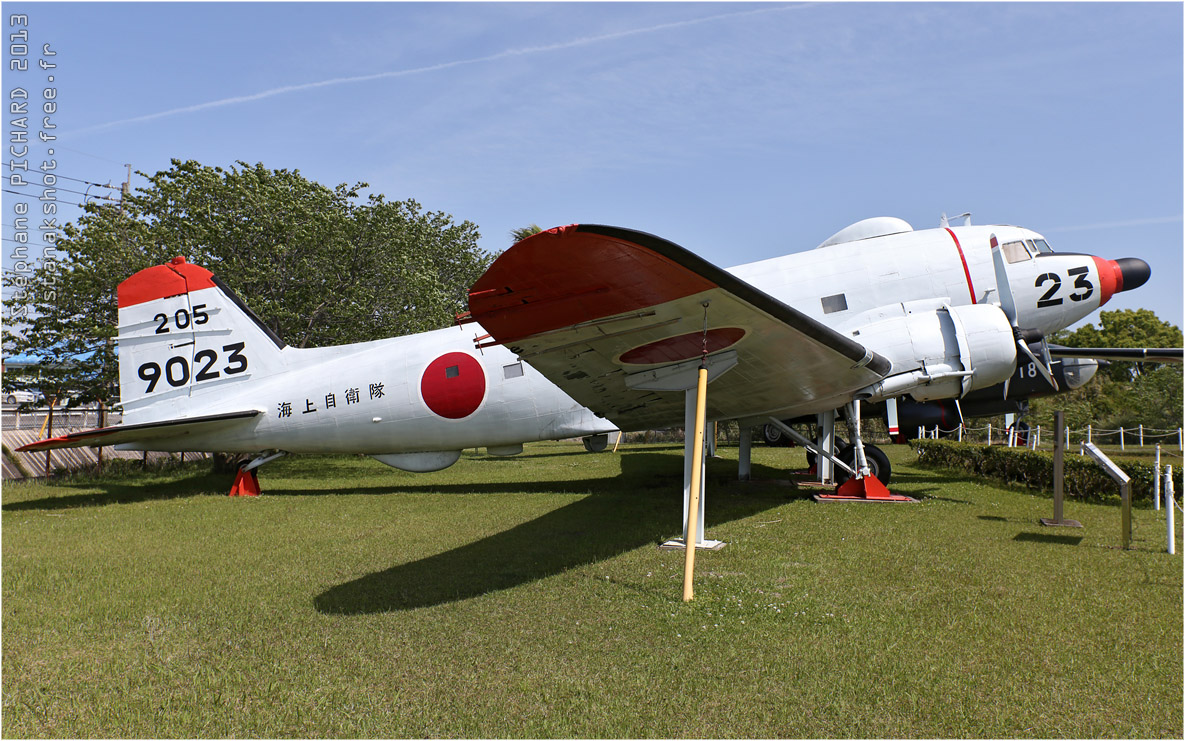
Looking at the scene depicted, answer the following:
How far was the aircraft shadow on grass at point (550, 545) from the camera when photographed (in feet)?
19.6

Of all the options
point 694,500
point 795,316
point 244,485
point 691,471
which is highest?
point 795,316

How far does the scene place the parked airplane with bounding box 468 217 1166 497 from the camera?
16.3 feet

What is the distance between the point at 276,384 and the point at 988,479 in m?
14.9

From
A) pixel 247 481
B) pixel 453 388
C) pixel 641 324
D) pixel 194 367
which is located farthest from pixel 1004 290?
pixel 194 367

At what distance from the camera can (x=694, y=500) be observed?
19.3 ft

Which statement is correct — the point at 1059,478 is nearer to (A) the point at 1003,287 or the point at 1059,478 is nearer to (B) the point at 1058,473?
(B) the point at 1058,473

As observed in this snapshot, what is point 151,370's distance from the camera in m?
12.7

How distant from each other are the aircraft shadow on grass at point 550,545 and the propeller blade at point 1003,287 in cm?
457

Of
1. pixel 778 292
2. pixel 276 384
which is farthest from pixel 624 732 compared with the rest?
pixel 276 384

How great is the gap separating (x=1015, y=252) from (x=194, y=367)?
15.2 meters

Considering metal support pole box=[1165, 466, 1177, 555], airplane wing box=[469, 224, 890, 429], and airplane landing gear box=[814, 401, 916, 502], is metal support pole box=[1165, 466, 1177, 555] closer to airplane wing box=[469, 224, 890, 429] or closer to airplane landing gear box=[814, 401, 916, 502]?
airplane wing box=[469, 224, 890, 429]

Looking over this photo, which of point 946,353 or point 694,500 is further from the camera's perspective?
point 946,353

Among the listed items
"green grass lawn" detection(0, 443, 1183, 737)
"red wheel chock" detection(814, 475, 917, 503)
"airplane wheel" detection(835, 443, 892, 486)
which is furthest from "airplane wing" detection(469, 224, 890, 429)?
"airplane wheel" detection(835, 443, 892, 486)

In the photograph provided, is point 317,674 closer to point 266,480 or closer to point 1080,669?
point 1080,669
